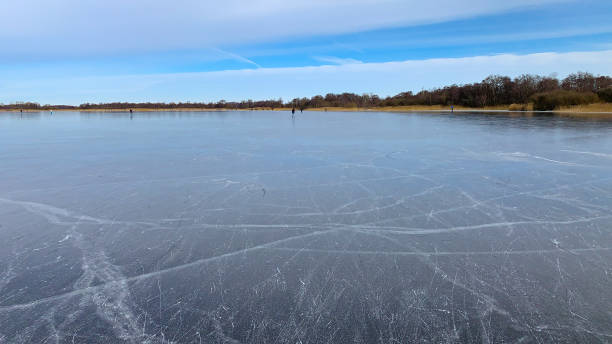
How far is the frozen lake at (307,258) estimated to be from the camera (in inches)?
82.0

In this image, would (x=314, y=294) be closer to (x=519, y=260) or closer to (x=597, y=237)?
(x=519, y=260)

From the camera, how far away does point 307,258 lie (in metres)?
2.98

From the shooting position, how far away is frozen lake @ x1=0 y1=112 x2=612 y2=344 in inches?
82.0

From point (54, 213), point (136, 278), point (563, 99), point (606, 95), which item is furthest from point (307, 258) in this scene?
point (606, 95)

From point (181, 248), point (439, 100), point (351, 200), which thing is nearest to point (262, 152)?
point (351, 200)

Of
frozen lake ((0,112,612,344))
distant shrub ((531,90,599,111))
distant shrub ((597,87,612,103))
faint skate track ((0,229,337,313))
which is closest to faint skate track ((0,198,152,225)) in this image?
frozen lake ((0,112,612,344))

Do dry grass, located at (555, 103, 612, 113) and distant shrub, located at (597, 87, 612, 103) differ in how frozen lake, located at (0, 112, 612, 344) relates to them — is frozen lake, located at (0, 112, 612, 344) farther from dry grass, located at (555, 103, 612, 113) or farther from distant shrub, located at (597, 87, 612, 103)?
distant shrub, located at (597, 87, 612, 103)

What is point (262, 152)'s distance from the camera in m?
9.37

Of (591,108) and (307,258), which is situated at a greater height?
(591,108)

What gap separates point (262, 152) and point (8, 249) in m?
6.55

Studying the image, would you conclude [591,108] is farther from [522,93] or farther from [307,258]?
[307,258]

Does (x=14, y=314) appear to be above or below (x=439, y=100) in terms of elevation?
below

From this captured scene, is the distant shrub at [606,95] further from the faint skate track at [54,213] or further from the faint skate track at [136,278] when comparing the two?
the faint skate track at [54,213]

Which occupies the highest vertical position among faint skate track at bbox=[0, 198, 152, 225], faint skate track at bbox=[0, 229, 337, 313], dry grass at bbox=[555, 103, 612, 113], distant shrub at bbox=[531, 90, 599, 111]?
distant shrub at bbox=[531, 90, 599, 111]
